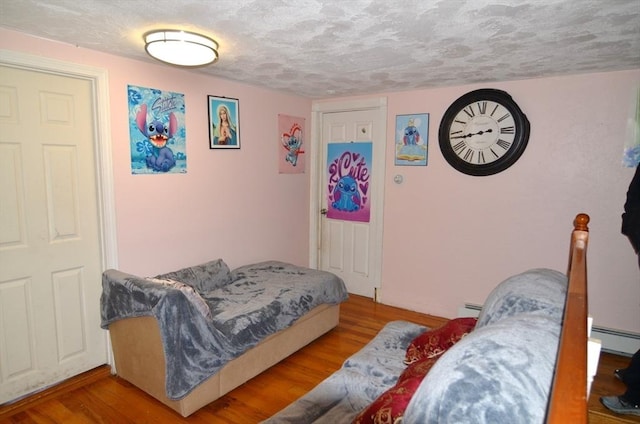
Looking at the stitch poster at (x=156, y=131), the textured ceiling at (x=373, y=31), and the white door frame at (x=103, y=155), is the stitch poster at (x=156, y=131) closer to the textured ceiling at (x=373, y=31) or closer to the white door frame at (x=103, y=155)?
the white door frame at (x=103, y=155)

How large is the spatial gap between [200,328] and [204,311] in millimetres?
109

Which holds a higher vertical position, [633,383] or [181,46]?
[181,46]

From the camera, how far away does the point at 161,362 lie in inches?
85.0

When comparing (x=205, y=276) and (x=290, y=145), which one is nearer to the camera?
(x=205, y=276)

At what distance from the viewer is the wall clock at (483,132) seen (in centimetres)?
319

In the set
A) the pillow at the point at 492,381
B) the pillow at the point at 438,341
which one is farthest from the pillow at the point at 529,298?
the pillow at the point at 492,381

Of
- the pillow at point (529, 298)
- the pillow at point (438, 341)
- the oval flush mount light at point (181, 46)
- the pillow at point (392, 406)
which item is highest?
the oval flush mount light at point (181, 46)

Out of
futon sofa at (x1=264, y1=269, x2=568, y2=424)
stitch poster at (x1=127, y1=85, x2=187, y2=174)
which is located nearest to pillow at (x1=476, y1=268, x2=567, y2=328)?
futon sofa at (x1=264, y1=269, x2=568, y2=424)

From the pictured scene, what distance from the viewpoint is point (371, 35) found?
82.8 inches

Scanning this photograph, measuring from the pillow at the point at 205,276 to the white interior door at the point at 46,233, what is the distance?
1.86 ft

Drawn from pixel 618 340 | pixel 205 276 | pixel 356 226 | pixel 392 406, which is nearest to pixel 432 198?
pixel 356 226

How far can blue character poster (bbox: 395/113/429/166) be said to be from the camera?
3666mm

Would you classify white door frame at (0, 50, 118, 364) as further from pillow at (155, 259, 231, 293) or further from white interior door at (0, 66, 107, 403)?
pillow at (155, 259, 231, 293)

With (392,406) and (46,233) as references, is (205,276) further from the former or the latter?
(392,406)
